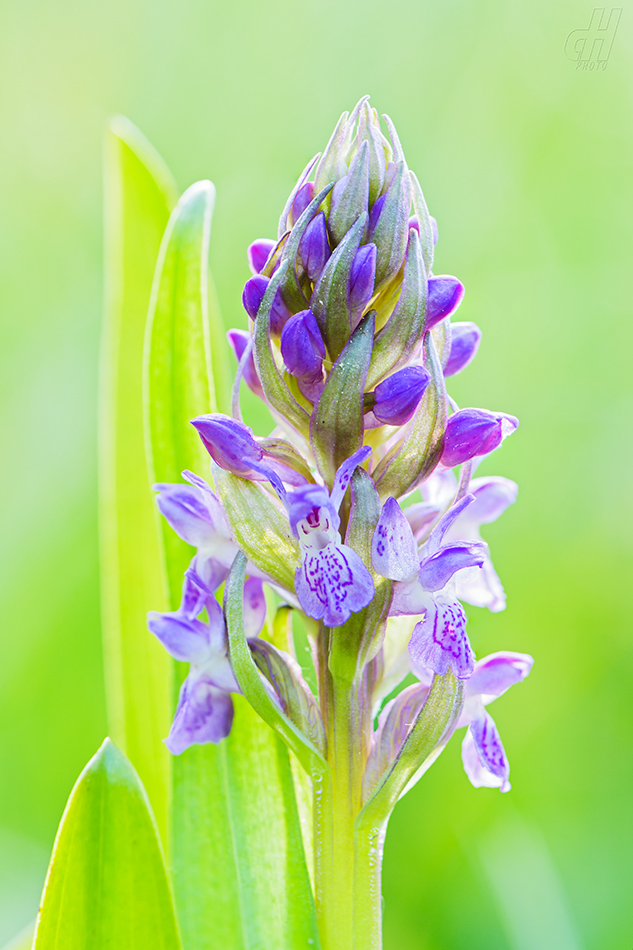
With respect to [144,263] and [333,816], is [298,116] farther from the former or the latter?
[333,816]

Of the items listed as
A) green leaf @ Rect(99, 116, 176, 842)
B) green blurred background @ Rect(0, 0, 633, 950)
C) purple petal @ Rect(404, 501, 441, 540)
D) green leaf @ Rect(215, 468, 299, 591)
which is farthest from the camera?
green blurred background @ Rect(0, 0, 633, 950)

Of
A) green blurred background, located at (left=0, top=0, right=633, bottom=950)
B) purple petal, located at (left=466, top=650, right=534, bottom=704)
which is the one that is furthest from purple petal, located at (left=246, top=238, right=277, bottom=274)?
green blurred background, located at (left=0, top=0, right=633, bottom=950)

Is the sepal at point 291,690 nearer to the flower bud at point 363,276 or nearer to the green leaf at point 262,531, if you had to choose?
the green leaf at point 262,531

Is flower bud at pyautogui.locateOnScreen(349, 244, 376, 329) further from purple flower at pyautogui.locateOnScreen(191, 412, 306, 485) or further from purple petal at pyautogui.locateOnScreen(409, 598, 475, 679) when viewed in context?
purple petal at pyautogui.locateOnScreen(409, 598, 475, 679)

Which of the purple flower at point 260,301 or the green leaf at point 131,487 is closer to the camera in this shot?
the purple flower at point 260,301

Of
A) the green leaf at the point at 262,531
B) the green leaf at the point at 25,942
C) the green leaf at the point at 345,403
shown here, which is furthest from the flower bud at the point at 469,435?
the green leaf at the point at 25,942

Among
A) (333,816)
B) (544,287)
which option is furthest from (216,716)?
(544,287)

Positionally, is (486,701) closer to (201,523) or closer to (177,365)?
(201,523)
